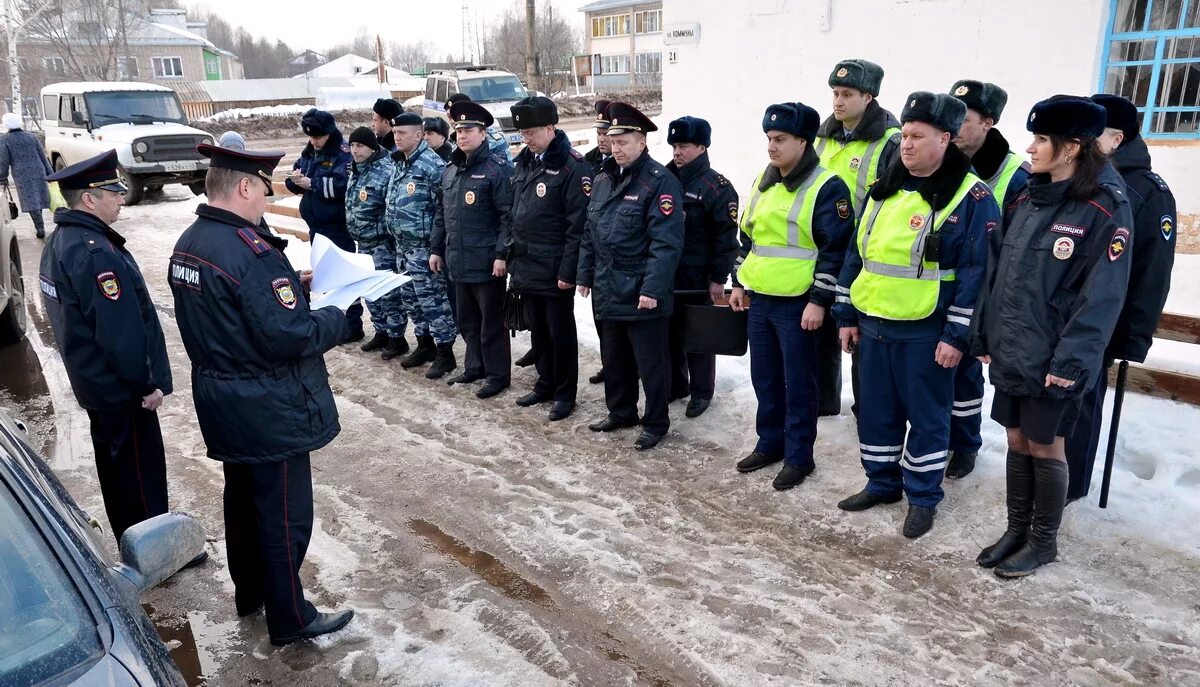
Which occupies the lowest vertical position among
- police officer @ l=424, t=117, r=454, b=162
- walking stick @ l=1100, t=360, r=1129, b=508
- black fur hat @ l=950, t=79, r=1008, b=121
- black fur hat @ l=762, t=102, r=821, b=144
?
walking stick @ l=1100, t=360, r=1129, b=508

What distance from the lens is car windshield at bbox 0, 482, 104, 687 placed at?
1.77 metres

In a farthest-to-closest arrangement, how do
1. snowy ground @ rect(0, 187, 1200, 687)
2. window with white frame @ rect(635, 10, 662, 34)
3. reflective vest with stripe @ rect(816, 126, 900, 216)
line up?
window with white frame @ rect(635, 10, 662, 34)
reflective vest with stripe @ rect(816, 126, 900, 216)
snowy ground @ rect(0, 187, 1200, 687)

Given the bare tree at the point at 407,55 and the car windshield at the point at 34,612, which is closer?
the car windshield at the point at 34,612

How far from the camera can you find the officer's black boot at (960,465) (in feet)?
15.0

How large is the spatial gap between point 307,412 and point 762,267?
8.16ft

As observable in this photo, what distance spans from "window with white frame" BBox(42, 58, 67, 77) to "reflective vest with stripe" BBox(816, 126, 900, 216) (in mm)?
49681

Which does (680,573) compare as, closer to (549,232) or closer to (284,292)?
(284,292)

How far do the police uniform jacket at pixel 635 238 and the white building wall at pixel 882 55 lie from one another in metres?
4.85

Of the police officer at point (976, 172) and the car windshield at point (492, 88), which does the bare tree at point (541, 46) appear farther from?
the police officer at point (976, 172)

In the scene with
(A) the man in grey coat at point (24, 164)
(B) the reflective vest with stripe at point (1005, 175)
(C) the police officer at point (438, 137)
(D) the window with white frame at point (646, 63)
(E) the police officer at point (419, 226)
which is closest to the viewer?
(B) the reflective vest with stripe at point (1005, 175)

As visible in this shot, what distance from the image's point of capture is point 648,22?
53812mm

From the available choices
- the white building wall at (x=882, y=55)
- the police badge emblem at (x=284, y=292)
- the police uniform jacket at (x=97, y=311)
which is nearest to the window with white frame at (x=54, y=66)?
the white building wall at (x=882, y=55)

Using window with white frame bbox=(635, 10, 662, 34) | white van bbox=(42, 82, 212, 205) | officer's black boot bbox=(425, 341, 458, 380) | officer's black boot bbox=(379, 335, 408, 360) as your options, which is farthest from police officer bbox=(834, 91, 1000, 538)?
window with white frame bbox=(635, 10, 662, 34)

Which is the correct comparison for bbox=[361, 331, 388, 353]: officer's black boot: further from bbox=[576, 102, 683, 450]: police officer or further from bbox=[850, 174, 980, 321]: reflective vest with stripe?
bbox=[850, 174, 980, 321]: reflective vest with stripe
